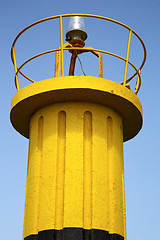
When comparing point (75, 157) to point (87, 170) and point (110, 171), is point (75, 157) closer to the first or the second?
point (87, 170)

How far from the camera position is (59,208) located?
10.8 metres

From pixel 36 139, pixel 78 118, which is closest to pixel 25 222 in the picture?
pixel 36 139

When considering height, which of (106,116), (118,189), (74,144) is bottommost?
(118,189)

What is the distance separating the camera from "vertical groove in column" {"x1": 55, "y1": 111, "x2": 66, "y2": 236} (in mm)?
10766

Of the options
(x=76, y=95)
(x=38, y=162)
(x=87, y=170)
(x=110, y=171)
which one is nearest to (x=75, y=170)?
(x=87, y=170)

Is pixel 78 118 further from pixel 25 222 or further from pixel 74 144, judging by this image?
pixel 25 222

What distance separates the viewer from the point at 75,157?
11.2m

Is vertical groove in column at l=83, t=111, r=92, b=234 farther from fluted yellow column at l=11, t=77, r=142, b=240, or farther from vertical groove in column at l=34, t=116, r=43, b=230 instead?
vertical groove in column at l=34, t=116, r=43, b=230

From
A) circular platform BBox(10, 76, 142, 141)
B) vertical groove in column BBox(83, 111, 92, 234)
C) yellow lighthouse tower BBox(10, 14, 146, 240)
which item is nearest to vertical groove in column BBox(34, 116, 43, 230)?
yellow lighthouse tower BBox(10, 14, 146, 240)

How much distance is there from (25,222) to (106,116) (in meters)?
3.21

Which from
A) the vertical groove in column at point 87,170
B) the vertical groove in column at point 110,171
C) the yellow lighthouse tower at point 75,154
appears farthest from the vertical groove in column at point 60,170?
the vertical groove in column at point 110,171

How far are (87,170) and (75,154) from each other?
461 millimetres

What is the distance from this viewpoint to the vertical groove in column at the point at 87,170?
10727 mm

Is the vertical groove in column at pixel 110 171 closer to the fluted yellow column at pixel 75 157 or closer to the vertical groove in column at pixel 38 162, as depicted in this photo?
the fluted yellow column at pixel 75 157
